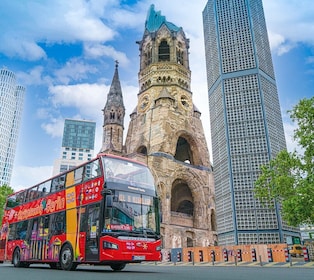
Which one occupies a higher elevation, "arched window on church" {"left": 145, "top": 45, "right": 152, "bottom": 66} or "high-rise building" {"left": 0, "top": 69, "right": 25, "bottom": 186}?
"high-rise building" {"left": 0, "top": 69, "right": 25, "bottom": 186}

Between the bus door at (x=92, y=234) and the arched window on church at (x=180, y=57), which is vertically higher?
the arched window on church at (x=180, y=57)

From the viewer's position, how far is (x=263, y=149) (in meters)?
25.5

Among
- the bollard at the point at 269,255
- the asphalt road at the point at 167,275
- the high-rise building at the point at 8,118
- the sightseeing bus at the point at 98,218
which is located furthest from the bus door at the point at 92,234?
the high-rise building at the point at 8,118

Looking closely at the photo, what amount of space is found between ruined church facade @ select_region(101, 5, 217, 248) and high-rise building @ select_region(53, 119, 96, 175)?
81.7 metres

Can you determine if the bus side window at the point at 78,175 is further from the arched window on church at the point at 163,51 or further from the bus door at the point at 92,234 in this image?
the arched window on church at the point at 163,51

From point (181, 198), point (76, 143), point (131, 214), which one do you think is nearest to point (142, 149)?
point (181, 198)

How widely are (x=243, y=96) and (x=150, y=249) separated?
21.0 meters

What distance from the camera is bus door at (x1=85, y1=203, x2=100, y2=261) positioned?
357 inches

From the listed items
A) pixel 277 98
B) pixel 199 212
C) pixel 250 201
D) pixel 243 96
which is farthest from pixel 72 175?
pixel 199 212

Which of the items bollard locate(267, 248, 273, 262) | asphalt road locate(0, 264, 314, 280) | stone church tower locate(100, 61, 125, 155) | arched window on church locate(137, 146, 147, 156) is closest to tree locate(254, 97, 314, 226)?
bollard locate(267, 248, 273, 262)

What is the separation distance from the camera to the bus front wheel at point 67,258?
32.7 feet

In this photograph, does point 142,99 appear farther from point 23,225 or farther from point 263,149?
point 23,225

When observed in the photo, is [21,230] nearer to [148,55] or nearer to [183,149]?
[183,149]

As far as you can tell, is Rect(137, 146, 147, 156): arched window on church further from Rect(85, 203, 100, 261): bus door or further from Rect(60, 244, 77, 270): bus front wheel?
Rect(85, 203, 100, 261): bus door
